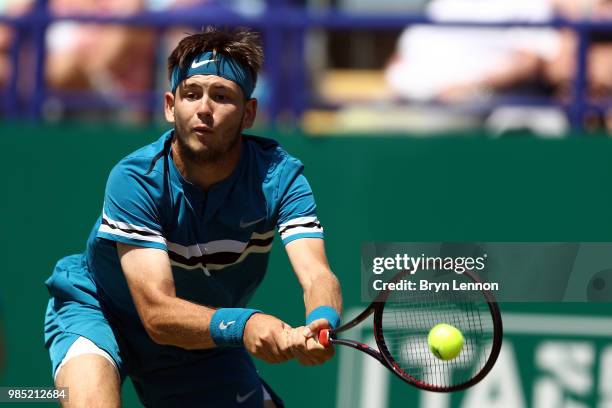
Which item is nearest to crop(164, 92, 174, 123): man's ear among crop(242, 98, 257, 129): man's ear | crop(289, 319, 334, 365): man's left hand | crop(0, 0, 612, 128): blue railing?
crop(242, 98, 257, 129): man's ear

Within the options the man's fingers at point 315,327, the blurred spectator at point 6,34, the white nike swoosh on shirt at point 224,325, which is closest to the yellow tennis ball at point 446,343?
the man's fingers at point 315,327

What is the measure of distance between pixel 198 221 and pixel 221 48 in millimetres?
647

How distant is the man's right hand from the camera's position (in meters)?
3.71

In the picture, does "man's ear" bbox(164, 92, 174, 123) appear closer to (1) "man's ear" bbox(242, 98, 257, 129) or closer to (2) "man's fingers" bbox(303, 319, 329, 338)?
(1) "man's ear" bbox(242, 98, 257, 129)

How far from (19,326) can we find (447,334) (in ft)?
10.5

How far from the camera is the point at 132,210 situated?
4172 millimetres

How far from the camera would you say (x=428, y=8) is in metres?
7.05

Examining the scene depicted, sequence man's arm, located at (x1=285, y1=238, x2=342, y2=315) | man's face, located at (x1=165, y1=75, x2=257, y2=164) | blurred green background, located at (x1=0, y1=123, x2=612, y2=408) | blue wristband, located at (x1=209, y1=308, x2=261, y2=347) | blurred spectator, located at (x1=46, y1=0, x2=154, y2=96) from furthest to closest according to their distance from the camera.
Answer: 1. blurred spectator, located at (x1=46, y1=0, x2=154, y2=96)
2. blurred green background, located at (x1=0, y1=123, x2=612, y2=408)
3. man's face, located at (x1=165, y1=75, x2=257, y2=164)
4. man's arm, located at (x1=285, y1=238, x2=342, y2=315)
5. blue wristband, located at (x1=209, y1=308, x2=261, y2=347)

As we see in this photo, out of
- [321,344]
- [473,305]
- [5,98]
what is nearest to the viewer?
[321,344]

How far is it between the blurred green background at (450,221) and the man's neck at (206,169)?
1971mm

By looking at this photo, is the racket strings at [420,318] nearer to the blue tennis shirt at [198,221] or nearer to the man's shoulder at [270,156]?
the blue tennis shirt at [198,221]

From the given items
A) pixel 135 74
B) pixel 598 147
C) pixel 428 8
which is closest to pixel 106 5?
pixel 135 74

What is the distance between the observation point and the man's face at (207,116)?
4.21 m

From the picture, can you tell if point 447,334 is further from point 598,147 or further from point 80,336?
point 598,147
